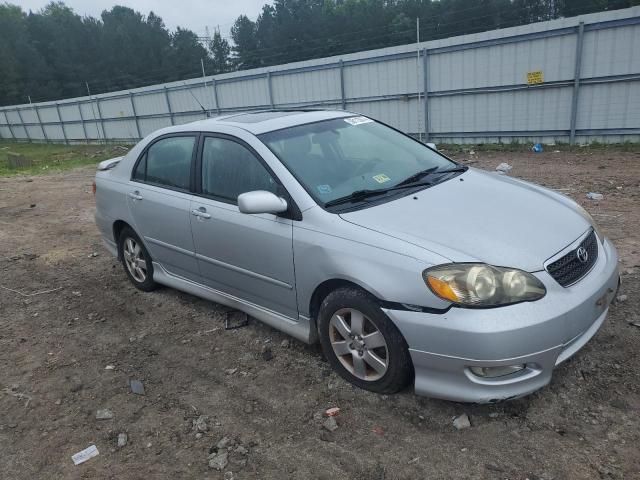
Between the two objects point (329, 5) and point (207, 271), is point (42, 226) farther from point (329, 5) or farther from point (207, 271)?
point (329, 5)

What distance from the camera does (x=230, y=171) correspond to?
144 inches

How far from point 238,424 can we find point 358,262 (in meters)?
1.17

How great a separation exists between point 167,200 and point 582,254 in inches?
121

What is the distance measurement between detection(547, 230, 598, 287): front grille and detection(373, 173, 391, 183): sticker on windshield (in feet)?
4.01

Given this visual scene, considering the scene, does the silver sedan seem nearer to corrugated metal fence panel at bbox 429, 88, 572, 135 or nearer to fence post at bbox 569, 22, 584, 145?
fence post at bbox 569, 22, 584, 145

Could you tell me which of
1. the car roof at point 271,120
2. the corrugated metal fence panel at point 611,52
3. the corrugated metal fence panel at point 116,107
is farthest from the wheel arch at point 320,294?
the corrugated metal fence panel at point 116,107

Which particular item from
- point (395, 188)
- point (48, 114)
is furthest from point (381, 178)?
point (48, 114)

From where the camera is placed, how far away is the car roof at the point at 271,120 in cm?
367

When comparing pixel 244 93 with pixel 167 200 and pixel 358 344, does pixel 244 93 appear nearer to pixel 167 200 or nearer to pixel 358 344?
pixel 167 200

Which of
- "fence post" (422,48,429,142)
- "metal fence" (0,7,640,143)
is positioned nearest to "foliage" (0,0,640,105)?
"metal fence" (0,7,640,143)

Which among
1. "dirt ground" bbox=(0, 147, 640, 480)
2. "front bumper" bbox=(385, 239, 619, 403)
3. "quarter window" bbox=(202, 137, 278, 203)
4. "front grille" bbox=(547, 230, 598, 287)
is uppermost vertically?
"quarter window" bbox=(202, 137, 278, 203)

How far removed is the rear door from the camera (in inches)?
157

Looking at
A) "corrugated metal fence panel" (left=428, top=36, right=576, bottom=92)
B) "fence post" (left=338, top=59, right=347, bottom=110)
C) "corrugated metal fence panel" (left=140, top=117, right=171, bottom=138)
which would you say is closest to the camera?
"corrugated metal fence panel" (left=428, top=36, right=576, bottom=92)

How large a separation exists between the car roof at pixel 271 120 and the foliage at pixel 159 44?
3964cm
